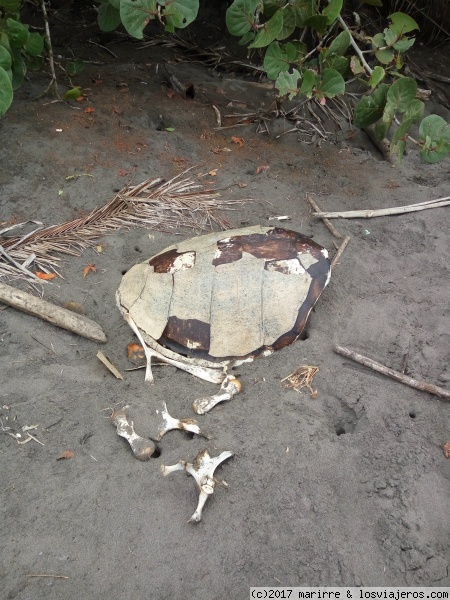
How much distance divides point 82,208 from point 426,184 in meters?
2.92

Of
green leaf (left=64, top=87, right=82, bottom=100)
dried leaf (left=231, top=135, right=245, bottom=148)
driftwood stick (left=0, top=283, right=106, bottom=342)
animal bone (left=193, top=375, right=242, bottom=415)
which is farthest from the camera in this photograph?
dried leaf (left=231, top=135, right=245, bottom=148)

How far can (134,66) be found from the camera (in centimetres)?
548

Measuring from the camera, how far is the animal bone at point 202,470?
239 cm

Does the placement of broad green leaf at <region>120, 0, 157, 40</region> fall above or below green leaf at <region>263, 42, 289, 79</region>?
above

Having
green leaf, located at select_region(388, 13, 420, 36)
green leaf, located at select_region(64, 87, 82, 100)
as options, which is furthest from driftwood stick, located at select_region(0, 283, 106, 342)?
green leaf, located at select_region(388, 13, 420, 36)

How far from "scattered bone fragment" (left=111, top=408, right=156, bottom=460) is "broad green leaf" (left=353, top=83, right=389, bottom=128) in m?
2.97

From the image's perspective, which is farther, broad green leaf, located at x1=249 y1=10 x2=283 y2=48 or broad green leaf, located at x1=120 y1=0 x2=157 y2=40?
broad green leaf, located at x1=249 y1=10 x2=283 y2=48

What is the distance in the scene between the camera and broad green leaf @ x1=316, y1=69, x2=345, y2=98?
396 centimetres

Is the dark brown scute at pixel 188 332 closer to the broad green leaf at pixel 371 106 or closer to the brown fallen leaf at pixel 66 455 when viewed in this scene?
the brown fallen leaf at pixel 66 455

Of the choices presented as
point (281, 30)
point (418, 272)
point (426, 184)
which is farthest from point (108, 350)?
point (426, 184)

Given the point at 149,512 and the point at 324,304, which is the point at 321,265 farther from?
the point at 149,512

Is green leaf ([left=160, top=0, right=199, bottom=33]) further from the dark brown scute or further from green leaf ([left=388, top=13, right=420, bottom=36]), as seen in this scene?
the dark brown scute

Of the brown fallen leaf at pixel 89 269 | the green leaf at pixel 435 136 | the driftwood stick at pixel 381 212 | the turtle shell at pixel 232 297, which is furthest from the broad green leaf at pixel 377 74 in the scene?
the brown fallen leaf at pixel 89 269

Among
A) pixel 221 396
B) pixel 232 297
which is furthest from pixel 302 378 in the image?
pixel 232 297
